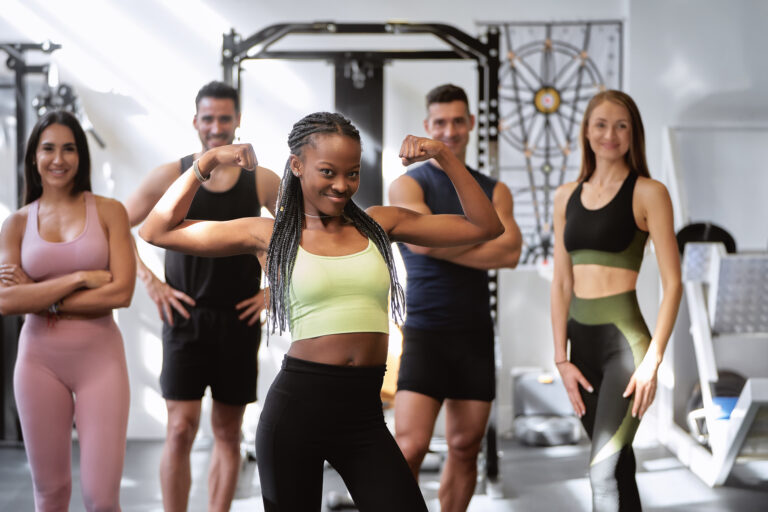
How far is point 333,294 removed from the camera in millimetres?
1833

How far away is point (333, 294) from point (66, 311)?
1.10 m

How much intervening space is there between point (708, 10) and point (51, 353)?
15.0 feet

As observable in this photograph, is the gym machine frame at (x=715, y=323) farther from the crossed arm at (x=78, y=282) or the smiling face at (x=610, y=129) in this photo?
the crossed arm at (x=78, y=282)

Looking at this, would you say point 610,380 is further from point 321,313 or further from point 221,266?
point 221,266

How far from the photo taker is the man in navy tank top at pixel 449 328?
8.98ft

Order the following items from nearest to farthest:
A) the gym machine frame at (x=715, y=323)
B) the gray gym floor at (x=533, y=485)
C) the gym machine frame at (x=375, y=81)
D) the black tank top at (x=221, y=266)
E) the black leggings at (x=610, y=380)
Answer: the black leggings at (x=610, y=380), the black tank top at (x=221, y=266), the gray gym floor at (x=533, y=485), the gym machine frame at (x=715, y=323), the gym machine frame at (x=375, y=81)

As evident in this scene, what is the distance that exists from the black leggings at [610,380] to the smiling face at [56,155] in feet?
5.51

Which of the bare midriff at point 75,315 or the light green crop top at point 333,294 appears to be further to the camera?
the bare midriff at point 75,315

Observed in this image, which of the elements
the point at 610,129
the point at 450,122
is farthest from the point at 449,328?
the point at 610,129

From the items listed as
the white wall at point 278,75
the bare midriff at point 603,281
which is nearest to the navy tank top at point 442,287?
→ the bare midriff at point 603,281

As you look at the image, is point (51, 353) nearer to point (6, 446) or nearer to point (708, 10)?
point (6, 446)

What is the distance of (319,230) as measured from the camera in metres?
1.93

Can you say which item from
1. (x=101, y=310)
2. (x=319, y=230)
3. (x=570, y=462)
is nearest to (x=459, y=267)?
(x=319, y=230)

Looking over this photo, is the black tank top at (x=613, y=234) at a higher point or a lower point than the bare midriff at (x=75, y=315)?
higher
